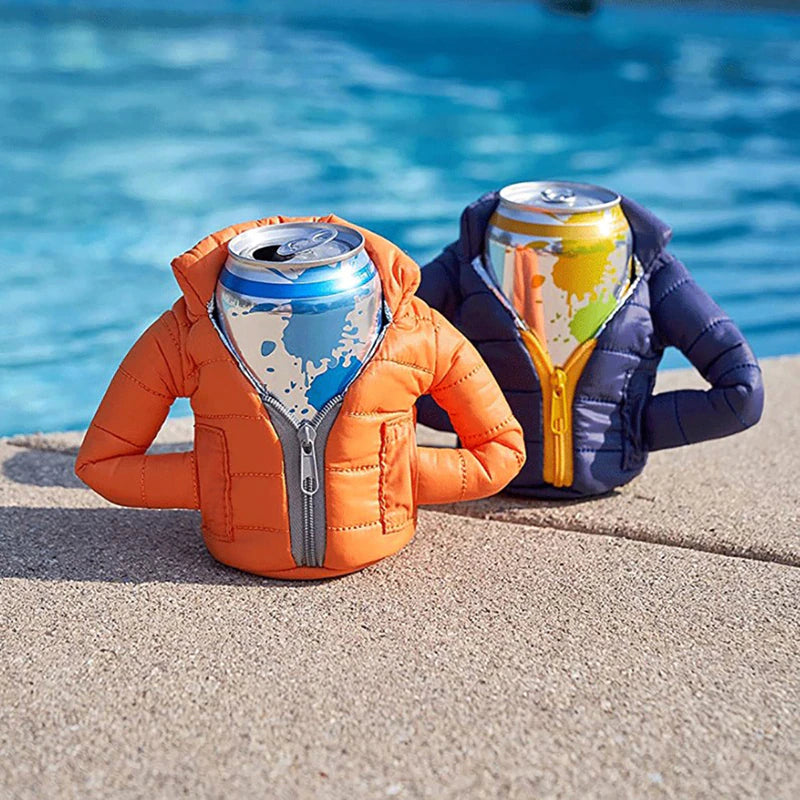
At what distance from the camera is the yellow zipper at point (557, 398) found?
2.95m

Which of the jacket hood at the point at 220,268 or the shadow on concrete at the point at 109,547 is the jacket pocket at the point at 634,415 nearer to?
the jacket hood at the point at 220,268

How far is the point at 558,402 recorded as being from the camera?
117 inches

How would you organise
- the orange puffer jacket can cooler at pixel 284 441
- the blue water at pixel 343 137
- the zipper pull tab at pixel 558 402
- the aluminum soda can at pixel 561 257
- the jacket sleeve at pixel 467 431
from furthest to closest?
1. the blue water at pixel 343 137
2. the zipper pull tab at pixel 558 402
3. the aluminum soda can at pixel 561 257
4. the jacket sleeve at pixel 467 431
5. the orange puffer jacket can cooler at pixel 284 441

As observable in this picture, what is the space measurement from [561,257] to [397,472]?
693 mm

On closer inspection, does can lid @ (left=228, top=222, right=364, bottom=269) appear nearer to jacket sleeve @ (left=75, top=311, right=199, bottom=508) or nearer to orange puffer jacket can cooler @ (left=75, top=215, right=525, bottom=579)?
orange puffer jacket can cooler @ (left=75, top=215, right=525, bottom=579)

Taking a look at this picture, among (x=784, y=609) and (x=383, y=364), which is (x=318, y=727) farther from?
(x=784, y=609)

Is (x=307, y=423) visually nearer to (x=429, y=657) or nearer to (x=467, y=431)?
(x=467, y=431)

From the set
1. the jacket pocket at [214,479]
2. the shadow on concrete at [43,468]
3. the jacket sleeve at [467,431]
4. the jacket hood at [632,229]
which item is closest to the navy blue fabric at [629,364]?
the jacket hood at [632,229]

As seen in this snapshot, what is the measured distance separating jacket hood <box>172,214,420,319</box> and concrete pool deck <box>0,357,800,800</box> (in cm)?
64

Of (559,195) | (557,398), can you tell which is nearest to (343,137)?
(559,195)

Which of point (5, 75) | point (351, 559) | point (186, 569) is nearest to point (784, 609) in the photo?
point (351, 559)

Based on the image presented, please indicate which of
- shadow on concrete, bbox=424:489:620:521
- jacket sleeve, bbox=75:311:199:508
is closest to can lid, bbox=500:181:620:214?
shadow on concrete, bbox=424:489:620:521

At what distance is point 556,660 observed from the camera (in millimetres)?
2383

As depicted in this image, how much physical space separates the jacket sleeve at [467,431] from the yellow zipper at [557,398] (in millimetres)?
231
